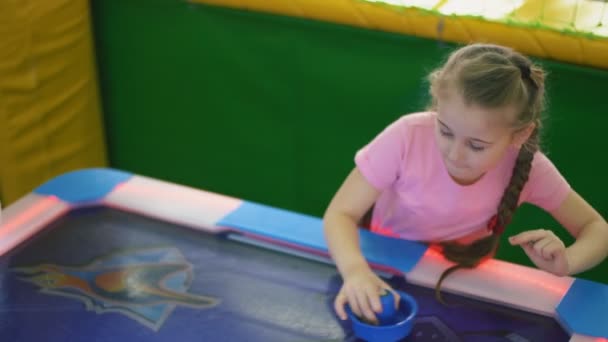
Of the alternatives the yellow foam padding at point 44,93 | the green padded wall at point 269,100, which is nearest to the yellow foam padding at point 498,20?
the green padded wall at point 269,100

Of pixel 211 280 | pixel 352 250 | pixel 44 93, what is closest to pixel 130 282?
pixel 211 280

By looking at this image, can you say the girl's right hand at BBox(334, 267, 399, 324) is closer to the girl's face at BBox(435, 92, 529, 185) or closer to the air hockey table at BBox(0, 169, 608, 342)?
the air hockey table at BBox(0, 169, 608, 342)

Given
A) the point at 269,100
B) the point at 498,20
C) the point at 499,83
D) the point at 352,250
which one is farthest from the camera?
the point at 269,100

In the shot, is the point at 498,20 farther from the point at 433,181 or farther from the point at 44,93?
the point at 44,93

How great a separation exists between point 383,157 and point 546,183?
0.83ft

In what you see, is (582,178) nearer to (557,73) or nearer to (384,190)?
(557,73)

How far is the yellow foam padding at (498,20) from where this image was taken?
1.29m

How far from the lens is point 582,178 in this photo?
1.41m

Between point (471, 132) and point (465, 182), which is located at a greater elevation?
point (471, 132)

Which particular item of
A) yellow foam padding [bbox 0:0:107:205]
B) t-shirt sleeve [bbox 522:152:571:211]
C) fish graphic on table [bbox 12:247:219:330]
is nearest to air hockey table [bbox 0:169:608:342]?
fish graphic on table [bbox 12:247:219:330]

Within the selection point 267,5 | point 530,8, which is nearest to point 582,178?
point 530,8

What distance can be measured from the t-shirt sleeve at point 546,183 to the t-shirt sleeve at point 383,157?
202mm

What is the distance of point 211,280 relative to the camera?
1138mm

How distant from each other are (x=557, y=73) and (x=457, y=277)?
45 cm
